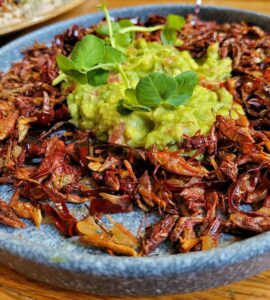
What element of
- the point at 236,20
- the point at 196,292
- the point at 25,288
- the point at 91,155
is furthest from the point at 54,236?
the point at 236,20

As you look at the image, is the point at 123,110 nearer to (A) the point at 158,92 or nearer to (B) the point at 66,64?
(A) the point at 158,92

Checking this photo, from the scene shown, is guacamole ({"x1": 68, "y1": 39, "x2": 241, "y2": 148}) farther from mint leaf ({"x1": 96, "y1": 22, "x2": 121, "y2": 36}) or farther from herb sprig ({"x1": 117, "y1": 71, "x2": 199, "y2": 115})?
mint leaf ({"x1": 96, "y1": 22, "x2": 121, "y2": 36})

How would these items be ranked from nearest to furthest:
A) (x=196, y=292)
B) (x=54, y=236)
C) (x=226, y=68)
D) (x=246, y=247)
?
(x=246, y=247)
(x=196, y=292)
(x=54, y=236)
(x=226, y=68)

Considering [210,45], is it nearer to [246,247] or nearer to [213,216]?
[213,216]

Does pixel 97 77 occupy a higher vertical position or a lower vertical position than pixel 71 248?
higher

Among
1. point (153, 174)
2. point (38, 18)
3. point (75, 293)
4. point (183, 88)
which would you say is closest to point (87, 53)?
point (183, 88)

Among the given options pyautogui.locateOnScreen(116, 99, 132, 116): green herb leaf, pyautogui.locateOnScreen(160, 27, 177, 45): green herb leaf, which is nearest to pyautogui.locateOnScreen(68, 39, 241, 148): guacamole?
pyautogui.locateOnScreen(116, 99, 132, 116): green herb leaf
